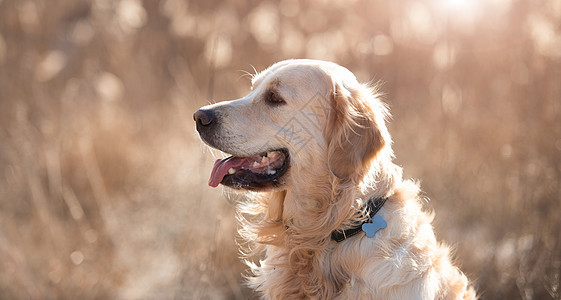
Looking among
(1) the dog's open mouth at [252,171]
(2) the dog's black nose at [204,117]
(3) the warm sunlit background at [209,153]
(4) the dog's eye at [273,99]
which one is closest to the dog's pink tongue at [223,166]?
(1) the dog's open mouth at [252,171]

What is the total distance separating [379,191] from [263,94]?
71 cm

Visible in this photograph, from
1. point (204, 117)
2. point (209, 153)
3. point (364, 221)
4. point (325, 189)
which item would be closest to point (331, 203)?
point (325, 189)

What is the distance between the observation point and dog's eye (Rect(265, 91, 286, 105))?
2377mm

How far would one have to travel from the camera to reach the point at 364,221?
213 centimetres

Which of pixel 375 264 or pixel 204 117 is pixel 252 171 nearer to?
pixel 204 117

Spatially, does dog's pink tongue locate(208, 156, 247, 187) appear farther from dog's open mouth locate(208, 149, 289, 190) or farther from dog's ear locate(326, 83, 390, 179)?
dog's ear locate(326, 83, 390, 179)

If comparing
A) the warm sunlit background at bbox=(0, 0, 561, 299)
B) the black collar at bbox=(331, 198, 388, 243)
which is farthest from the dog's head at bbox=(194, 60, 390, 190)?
the warm sunlit background at bbox=(0, 0, 561, 299)

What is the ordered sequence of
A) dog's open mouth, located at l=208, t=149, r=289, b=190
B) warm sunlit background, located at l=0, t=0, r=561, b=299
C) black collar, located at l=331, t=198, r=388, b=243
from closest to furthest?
black collar, located at l=331, t=198, r=388, b=243
dog's open mouth, located at l=208, t=149, r=289, b=190
warm sunlit background, located at l=0, t=0, r=561, b=299

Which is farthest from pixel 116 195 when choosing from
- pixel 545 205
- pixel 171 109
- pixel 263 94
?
pixel 545 205

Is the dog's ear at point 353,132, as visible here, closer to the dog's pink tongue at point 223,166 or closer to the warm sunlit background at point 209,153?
the dog's pink tongue at point 223,166

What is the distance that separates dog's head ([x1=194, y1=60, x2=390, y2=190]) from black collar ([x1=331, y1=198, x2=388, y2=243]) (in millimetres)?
156

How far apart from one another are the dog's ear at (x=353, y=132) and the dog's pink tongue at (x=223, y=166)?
1.37ft

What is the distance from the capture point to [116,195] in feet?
15.1

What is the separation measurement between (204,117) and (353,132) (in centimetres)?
67
